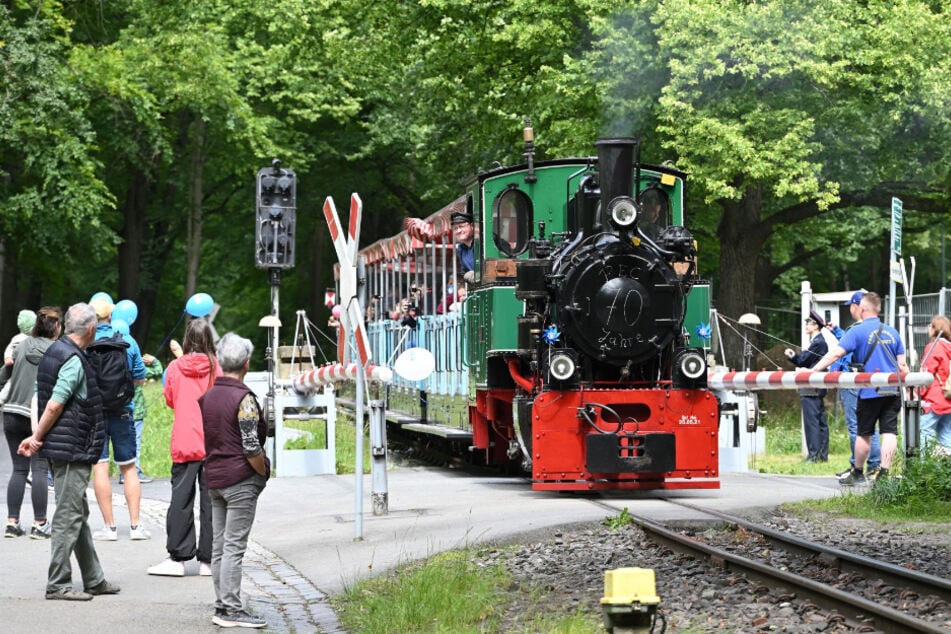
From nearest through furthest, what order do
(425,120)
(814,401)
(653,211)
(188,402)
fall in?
(188,402), (653,211), (814,401), (425,120)

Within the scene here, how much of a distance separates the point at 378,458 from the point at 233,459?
423cm

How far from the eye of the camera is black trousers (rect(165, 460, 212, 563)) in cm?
1020

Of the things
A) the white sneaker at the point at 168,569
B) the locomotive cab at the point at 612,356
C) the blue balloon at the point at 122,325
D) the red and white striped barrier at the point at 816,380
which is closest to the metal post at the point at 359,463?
the white sneaker at the point at 168,569

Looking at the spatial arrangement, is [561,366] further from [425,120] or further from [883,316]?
[425,120]

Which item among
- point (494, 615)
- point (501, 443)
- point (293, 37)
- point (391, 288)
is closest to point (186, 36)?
point (293, 37)

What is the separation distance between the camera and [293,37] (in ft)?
129

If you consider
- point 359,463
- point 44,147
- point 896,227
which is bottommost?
point 359,463

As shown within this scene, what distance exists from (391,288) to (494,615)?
50.7ft

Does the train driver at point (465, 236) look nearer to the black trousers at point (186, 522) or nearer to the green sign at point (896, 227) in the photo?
the green sign at point (896, 227)

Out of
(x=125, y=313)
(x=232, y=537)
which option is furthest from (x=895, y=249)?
(x=232, y=537)

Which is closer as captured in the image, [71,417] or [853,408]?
[71,417]

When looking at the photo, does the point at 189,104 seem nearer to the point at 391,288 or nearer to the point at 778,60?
the point at 391,288

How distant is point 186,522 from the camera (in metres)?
10.2

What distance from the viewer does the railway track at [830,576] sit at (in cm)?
773
